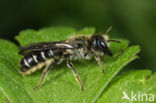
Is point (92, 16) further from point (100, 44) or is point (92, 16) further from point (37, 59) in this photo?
point (37, 59)

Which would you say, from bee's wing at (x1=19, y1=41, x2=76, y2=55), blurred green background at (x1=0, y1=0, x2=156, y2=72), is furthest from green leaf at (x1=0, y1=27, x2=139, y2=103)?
blurred green background at (x1=0, y1=0, x2=156, y2=72)

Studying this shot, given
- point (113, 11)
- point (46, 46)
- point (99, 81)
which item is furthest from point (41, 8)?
point (99, 81)

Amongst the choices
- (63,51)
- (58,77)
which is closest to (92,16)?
(63,51)

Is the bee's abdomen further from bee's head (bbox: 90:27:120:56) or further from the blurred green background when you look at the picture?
the blurred green background

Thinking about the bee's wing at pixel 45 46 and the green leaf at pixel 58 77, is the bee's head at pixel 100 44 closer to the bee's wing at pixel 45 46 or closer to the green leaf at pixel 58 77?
the green leaf at pixel 58 77

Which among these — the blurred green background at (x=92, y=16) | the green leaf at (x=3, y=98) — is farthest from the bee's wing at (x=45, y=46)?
the blurred green background at (x=92, y=16)

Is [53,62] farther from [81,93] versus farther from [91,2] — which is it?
[91,2]
